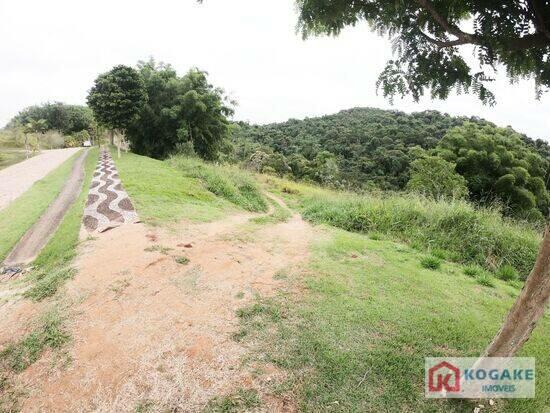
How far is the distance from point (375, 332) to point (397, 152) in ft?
109

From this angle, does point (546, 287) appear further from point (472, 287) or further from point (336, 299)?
point (472, 287)

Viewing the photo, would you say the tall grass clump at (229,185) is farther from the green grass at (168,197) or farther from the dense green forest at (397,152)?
the dense green forest at (397,152)

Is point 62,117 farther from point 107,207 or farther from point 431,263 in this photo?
point 431,263

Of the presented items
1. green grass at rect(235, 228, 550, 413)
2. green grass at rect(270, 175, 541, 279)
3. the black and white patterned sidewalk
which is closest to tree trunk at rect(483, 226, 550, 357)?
green grass at rect(235, 228, 550, 413)

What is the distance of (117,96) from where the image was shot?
61.4 feet

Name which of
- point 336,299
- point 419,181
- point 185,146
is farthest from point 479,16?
point 185,146

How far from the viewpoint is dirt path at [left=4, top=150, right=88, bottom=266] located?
7.53m

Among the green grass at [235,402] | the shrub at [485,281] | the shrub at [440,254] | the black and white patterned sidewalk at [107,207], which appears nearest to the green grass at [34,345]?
the green grass at [235,402]

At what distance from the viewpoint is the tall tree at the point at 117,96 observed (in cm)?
1878

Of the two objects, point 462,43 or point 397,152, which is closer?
point 462,43

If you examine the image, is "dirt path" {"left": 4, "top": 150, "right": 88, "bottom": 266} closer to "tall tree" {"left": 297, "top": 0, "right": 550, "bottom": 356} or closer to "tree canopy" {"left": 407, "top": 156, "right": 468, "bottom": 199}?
"tall tree" {"left": 297, "top": 0, "right": 550, "bottom": 356}

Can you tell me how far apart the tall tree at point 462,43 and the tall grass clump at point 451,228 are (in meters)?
4.74

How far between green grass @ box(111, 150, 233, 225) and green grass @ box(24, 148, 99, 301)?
1.52 metres

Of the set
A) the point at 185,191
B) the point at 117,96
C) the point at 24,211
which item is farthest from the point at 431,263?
the point at 117,96
